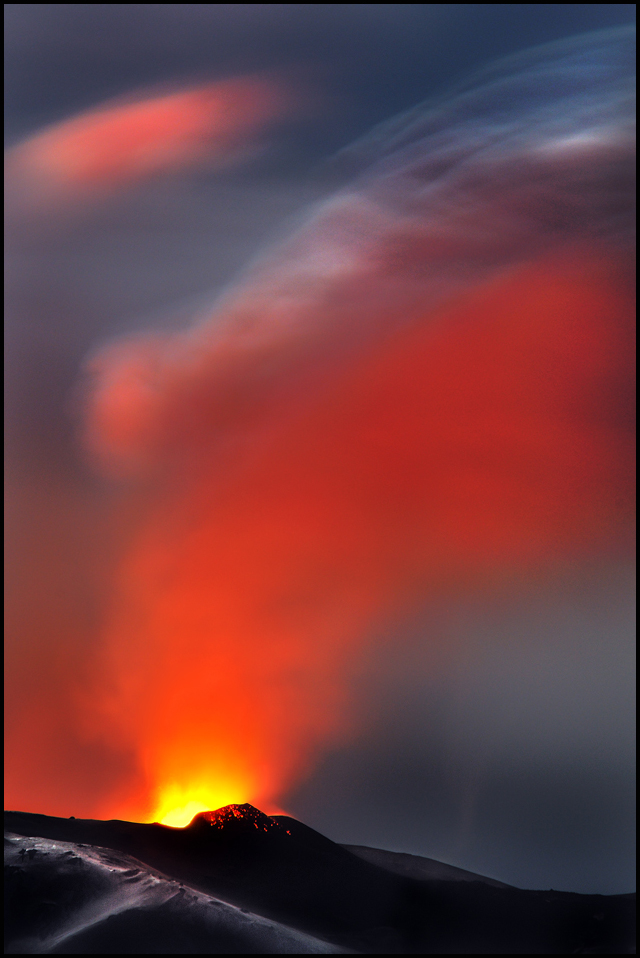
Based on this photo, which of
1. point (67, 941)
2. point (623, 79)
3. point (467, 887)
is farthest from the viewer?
point (623, 79)

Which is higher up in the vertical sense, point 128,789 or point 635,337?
point 635,337

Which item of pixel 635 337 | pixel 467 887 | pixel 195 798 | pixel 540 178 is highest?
pixel 540 178

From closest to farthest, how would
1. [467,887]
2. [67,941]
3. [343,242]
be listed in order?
[67,941] → [467,887] → [343,242]

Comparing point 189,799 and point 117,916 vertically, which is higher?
point 189,799

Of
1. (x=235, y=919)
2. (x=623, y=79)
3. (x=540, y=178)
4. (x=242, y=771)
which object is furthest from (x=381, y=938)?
(x=623, y=79)

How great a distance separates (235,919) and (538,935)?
1344 mm

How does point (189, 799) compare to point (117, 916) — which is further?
point (189, 799)

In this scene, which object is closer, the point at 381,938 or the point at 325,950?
the point at 325,950

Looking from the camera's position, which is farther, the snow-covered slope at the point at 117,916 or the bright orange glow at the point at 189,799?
the bright orange glow at the point at 189,799

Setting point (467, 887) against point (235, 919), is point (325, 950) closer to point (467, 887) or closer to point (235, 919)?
point (235, 919)

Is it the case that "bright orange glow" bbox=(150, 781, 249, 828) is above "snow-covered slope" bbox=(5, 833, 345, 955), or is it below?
above

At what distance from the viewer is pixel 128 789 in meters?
4.38

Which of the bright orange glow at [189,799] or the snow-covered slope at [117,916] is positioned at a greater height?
the bright orange glow at [189,799]

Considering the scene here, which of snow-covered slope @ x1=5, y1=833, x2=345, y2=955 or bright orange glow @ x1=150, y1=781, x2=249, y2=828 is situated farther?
bright orange glow @ x1=150, y1=781, x2=249, y2=828
